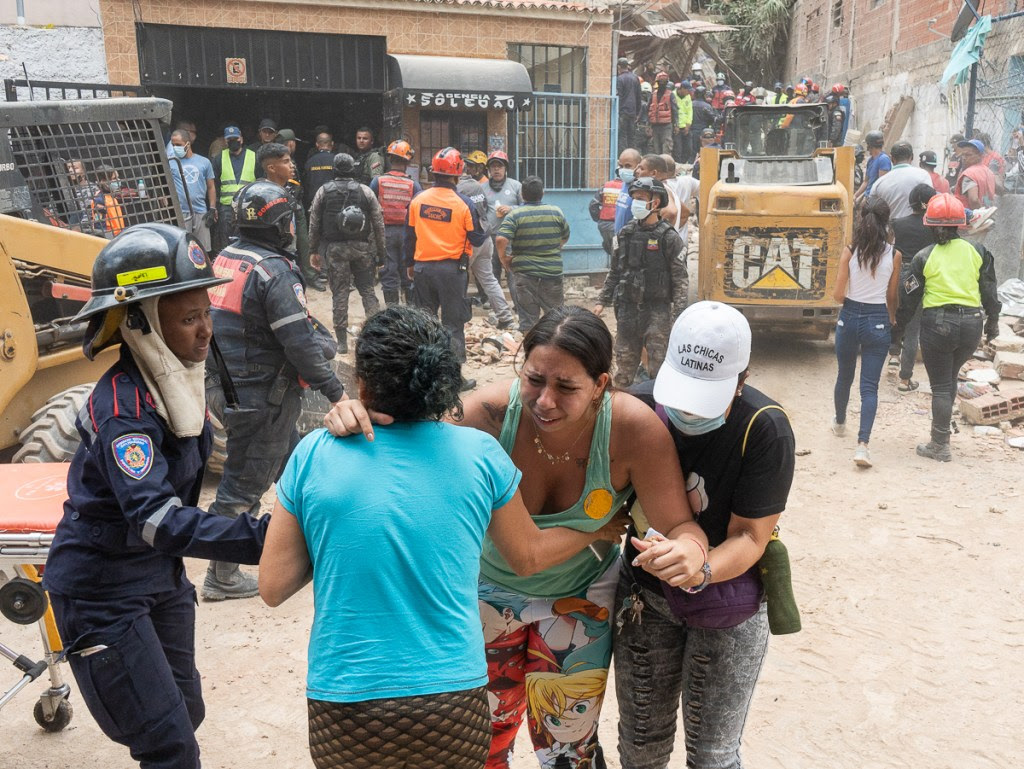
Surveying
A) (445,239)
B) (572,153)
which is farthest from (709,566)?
(572,153)

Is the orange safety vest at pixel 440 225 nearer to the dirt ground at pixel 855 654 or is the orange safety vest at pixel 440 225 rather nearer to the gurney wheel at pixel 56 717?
the dirt ground at pixel 855 654

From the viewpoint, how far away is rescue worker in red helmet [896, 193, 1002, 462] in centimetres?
688

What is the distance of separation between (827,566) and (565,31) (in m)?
10.6

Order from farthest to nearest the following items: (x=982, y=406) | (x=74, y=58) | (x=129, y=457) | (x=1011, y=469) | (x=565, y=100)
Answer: (x=565, y=100), (x=74, y=58), (x=982, y=406), (x=1011, y=469), (x=129, y=457)

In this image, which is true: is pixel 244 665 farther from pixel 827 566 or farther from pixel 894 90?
pixel 894 90

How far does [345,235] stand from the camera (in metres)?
9.22

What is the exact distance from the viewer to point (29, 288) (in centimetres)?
514

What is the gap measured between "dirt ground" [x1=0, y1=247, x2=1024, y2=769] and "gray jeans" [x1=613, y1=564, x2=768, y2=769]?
0.94 m

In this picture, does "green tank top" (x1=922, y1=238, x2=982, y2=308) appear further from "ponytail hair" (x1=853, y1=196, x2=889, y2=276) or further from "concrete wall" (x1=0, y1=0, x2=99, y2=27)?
"concrete wall" (x1=0, y1=0, x2=99, y2=27)

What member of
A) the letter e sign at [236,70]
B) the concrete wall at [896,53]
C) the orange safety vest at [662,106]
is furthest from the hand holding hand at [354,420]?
the orange safety vest at [662,106]

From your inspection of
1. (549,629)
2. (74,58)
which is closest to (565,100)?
(74,58)

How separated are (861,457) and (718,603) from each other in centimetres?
494

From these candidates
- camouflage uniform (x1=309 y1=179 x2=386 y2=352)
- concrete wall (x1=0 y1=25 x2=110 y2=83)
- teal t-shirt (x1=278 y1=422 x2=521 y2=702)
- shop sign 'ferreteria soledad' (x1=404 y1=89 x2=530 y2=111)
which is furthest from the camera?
shop sign 'ferreteria soledad' (x1=404 y1=89 x2=530 y2=111)

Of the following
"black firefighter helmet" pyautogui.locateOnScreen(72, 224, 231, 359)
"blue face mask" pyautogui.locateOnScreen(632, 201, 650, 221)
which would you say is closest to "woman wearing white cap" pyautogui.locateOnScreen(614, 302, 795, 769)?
"black firefighter helmet" pyautogui.locateOnScreen(72, 224, 231, 359)
